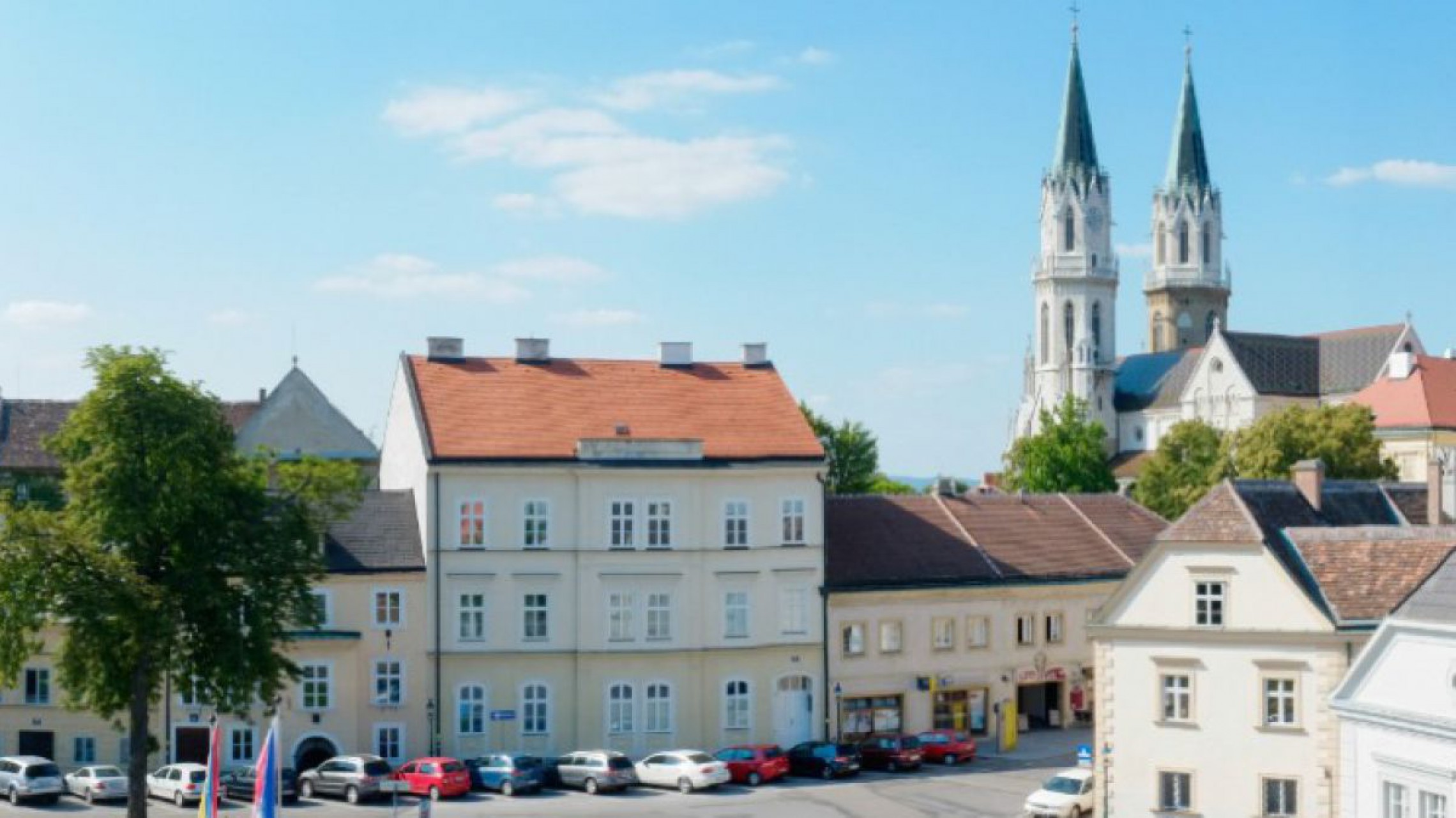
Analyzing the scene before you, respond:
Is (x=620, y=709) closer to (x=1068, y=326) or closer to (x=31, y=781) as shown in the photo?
(x=31, y=781)

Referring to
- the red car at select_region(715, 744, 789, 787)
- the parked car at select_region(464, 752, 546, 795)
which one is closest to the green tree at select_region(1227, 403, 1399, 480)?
the red car at select_region(715, 744, 789, 787)

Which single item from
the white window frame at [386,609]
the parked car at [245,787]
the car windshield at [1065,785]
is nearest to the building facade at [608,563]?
the white window frame at [386,609]

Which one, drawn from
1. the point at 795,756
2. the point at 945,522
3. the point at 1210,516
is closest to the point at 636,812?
the point at 795,756

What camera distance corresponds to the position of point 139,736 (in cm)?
4397

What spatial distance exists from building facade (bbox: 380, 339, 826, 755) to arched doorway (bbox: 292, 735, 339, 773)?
3252 mm

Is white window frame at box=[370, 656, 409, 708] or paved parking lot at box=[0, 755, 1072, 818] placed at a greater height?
white window frame at box=[370, 656, 409, 708]

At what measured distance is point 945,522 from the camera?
215 feet

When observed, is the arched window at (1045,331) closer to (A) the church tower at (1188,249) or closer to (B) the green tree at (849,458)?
(A) the church tower at (1188,249)

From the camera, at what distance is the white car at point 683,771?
51625 millimetres

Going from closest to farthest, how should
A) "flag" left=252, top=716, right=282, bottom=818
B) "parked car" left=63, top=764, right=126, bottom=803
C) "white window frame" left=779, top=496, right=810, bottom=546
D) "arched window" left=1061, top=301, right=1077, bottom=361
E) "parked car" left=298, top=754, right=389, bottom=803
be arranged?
"flag" left=252, top=716, right=282, bottom=818, "parked car" left=63, top=764, right=126, bottom=803, "parked car" left=298, top=754, right=389, bottom=803, "white window frame" left=779, top=496, right=810, bottom=546, "arched window" left=1061, top=301, right=1077, bottom=361

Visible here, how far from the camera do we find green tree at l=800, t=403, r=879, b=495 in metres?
107

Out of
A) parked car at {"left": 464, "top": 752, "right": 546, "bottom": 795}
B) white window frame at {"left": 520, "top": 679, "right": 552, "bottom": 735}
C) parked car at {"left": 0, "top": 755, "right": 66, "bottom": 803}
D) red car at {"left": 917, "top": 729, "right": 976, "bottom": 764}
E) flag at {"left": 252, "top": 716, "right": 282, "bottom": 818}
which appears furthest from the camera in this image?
white window frame at {"left": 520, "top": 679, "right": 552, "bottom": 735}

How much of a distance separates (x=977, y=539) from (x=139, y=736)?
31.0 m

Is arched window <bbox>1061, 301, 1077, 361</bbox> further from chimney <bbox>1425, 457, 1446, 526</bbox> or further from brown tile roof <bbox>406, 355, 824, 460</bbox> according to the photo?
chimney <bbox>1425, 457, 1446, 526</bbox>
